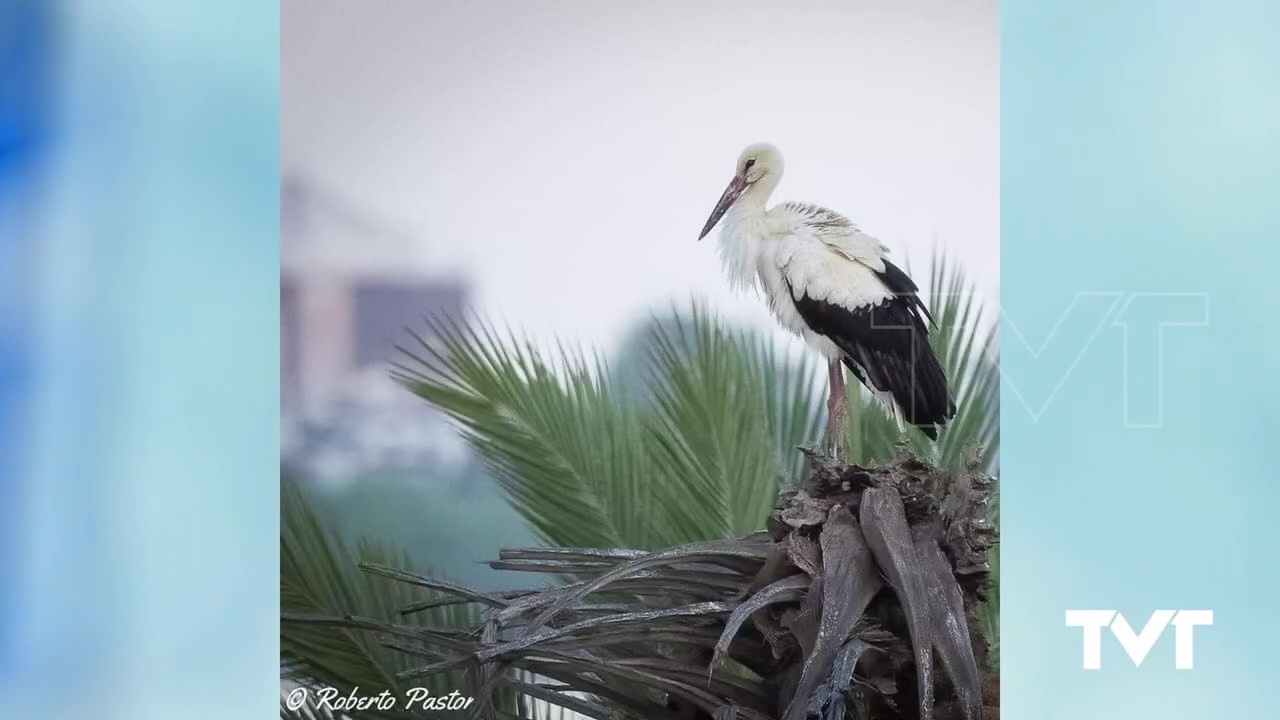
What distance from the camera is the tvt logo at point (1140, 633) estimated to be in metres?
1.76

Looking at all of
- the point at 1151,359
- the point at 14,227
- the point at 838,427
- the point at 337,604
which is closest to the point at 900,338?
the point at 838,427

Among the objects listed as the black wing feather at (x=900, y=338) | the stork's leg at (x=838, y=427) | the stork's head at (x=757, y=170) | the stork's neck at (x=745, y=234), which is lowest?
the stork's leg at (x=838, y=427)

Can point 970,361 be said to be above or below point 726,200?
below

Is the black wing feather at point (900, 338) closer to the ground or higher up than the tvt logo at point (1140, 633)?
higher up

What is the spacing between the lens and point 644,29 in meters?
1.79

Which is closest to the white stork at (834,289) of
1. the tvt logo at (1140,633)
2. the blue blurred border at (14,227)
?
the tvt logo at (1140,633)

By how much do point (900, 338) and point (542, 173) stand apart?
69 centimetres

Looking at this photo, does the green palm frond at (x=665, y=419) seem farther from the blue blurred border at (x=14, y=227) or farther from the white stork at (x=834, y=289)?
the blue blurred border at (x=14, y=227)

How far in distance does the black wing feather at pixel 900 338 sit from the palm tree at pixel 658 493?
0.03 metres

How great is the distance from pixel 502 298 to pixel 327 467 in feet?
1.40

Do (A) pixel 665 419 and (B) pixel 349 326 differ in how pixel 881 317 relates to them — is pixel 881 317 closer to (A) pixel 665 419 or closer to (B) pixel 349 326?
(A) pixel 665 419

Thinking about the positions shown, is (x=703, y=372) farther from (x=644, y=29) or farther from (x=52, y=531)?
(x=52, y=531)

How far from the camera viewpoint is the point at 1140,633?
1762 mm

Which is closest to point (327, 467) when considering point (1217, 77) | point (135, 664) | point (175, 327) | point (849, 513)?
point (175, 327)
